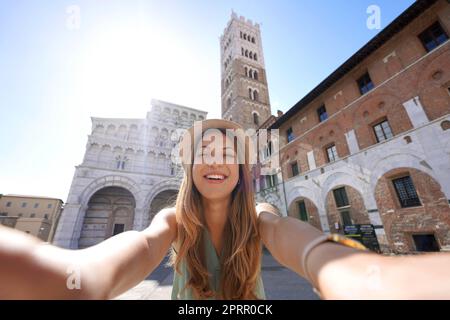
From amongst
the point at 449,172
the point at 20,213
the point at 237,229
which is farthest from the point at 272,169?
the point at 20,213

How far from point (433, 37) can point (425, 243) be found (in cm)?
986

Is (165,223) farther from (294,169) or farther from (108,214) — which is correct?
(108,214)

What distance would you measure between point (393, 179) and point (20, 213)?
58874 mm

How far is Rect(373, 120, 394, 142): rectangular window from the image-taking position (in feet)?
30.9

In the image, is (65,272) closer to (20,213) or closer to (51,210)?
(51,210)

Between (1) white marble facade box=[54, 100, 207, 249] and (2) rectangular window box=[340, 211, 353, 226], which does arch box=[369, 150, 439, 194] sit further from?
(1) white marble facade box=[54, 100, 207, 249]

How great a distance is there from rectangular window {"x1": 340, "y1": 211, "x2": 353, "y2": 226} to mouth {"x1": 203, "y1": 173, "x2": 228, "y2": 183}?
1202 centimetres

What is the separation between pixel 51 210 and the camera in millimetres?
37844

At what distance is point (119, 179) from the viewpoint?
57.7ft

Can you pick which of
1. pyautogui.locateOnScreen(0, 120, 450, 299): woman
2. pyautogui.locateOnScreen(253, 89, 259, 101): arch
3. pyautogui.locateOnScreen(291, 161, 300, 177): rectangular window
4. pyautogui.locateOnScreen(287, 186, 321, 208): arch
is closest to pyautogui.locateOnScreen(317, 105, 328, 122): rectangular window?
pyautogui.locateOnScreen(291, 161, 300, 177): rectangular window

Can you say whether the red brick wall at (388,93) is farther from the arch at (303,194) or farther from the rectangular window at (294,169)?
the arch at (303,194)

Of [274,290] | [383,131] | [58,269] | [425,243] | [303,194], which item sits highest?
[383,131]

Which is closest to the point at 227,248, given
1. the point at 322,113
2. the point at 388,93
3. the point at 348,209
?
the point at 348,209
